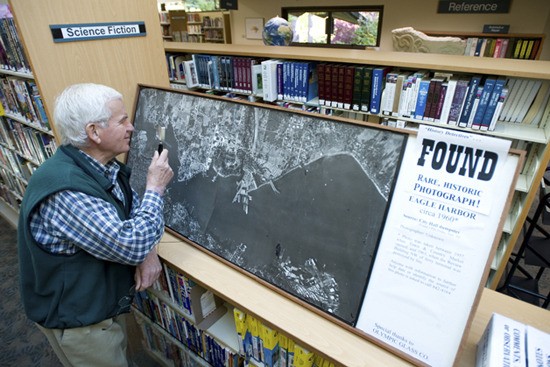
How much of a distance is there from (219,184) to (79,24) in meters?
1.02

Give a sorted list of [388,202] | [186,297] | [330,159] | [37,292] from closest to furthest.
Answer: [388,202] < [330,159] < [37,292] < [186,297]

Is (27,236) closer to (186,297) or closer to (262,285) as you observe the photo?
(186,297)

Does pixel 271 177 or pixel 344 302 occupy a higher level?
pixel 271 177

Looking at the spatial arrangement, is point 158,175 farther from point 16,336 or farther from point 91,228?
point 16,336

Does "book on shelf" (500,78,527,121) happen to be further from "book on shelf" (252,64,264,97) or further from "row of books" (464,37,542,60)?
"row of books" (464,37,542,60)

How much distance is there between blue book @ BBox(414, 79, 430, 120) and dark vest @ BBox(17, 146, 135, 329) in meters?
2.08

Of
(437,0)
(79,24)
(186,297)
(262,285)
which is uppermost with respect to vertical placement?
(437,0)

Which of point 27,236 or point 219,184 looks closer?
point 27,236

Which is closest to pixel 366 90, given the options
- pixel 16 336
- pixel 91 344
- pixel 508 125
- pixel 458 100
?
pixel 458 100

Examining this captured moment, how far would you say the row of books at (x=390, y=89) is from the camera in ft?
6.79

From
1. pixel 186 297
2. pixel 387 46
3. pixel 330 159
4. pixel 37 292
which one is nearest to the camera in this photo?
pixel 330 159

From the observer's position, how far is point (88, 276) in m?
1.01

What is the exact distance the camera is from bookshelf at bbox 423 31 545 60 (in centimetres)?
439

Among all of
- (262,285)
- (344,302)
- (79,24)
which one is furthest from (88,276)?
(79,24)
